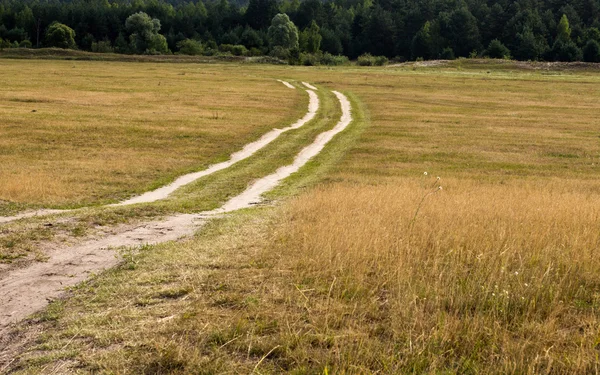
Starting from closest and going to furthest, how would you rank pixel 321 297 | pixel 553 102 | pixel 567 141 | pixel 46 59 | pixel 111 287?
1. pixel 321 297
2. pixel 111 287
3. pixel 567 141
4. pixel 553 102
5. pixel 46 59

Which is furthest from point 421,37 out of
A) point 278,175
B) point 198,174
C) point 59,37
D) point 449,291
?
point 449,291

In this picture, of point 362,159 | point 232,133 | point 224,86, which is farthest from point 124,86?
point 362,159

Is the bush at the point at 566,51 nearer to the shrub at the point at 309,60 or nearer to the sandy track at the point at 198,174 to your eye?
the shrub at the point at 309,60

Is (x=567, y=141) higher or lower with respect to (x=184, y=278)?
lower

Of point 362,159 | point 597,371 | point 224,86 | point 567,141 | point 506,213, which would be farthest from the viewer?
point 224,86

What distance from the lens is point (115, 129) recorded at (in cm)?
4422

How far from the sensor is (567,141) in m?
48.0

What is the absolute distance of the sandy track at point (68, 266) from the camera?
30.8 ft

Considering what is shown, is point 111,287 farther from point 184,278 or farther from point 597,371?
point 597,371

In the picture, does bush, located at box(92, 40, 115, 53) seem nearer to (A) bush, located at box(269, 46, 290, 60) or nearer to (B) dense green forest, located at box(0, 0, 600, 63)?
(B) dense green forest, located at box(0, 0, 600, 63)

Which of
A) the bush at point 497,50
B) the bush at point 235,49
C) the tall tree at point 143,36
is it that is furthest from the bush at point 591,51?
the tall tree at point 143,36

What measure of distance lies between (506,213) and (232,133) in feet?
101

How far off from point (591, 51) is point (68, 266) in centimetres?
16407

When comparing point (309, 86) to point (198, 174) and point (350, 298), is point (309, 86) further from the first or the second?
point (350, 298)
